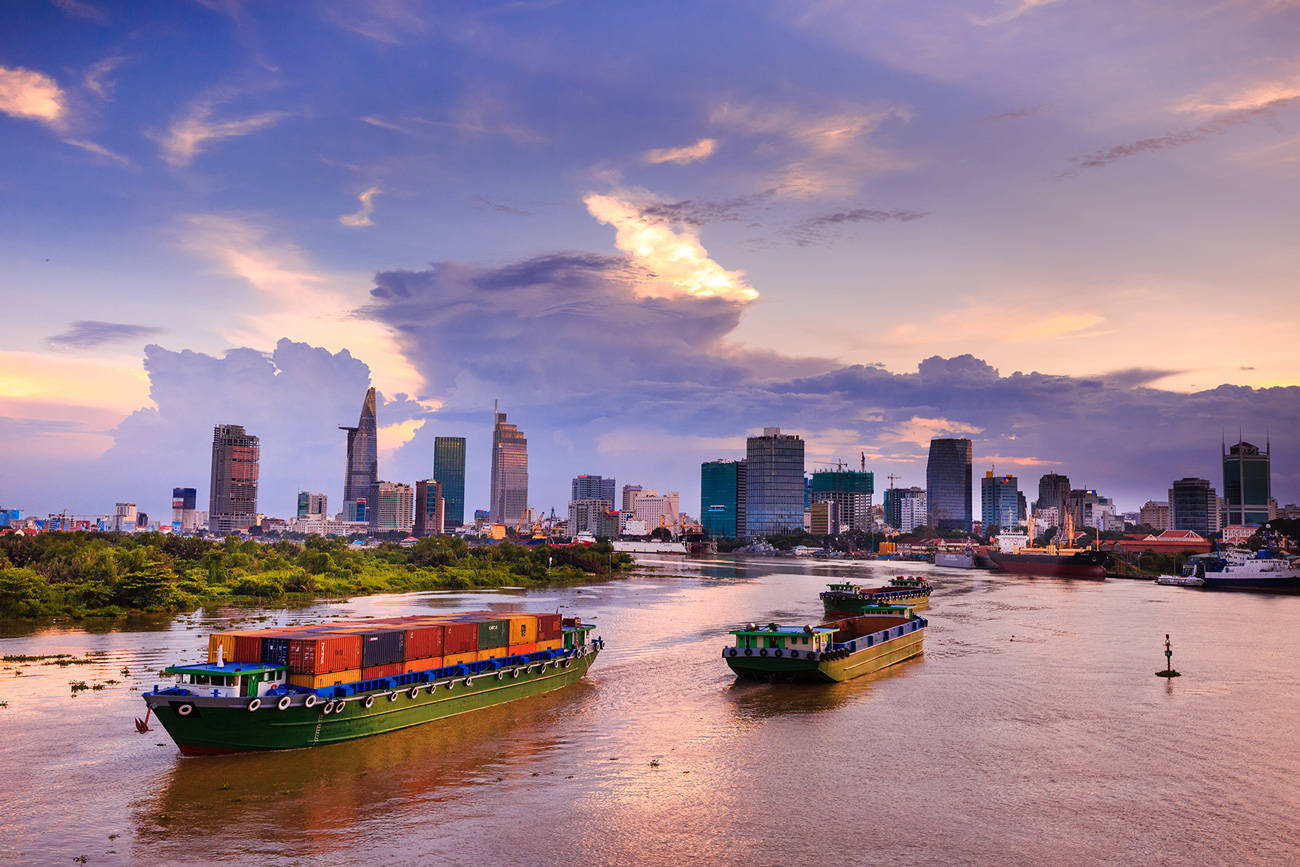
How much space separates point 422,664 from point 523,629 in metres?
9.70

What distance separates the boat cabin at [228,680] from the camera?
38188 mm

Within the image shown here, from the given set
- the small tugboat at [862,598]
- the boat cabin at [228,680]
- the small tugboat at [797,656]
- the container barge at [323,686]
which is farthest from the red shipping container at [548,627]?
the small tugboat at [862,598]

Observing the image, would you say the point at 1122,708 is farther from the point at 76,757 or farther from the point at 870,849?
the point at 76,757

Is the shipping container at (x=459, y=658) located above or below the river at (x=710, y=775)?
above

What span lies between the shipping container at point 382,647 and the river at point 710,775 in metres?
3.77

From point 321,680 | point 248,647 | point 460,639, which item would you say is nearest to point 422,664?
point 460,639

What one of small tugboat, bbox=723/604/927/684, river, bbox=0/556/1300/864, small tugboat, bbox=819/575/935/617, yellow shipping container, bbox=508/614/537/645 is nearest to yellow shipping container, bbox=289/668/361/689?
river, bbox=0/556/1300/864

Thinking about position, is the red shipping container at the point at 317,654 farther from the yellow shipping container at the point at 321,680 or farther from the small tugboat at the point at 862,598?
the small tugboat at the point at 862,598

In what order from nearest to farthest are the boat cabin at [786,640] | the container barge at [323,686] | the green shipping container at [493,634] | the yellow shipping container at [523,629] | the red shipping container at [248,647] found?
the container barge at [323,686] → the red shipping container at [248,647] → the green shipping container at [493,634] → the yellow shipping container at [523,629] → the boat cabin at [786,640]

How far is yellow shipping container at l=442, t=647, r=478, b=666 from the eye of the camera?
48.2m

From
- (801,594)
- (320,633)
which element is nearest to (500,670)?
(320,633)

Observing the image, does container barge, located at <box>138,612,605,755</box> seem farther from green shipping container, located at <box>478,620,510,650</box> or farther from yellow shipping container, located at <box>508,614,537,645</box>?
yellow shipping container, located at <box>508,614,537,645</box>

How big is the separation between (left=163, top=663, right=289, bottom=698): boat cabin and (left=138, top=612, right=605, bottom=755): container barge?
4 centimetres

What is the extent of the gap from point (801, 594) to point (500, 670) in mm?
112582
